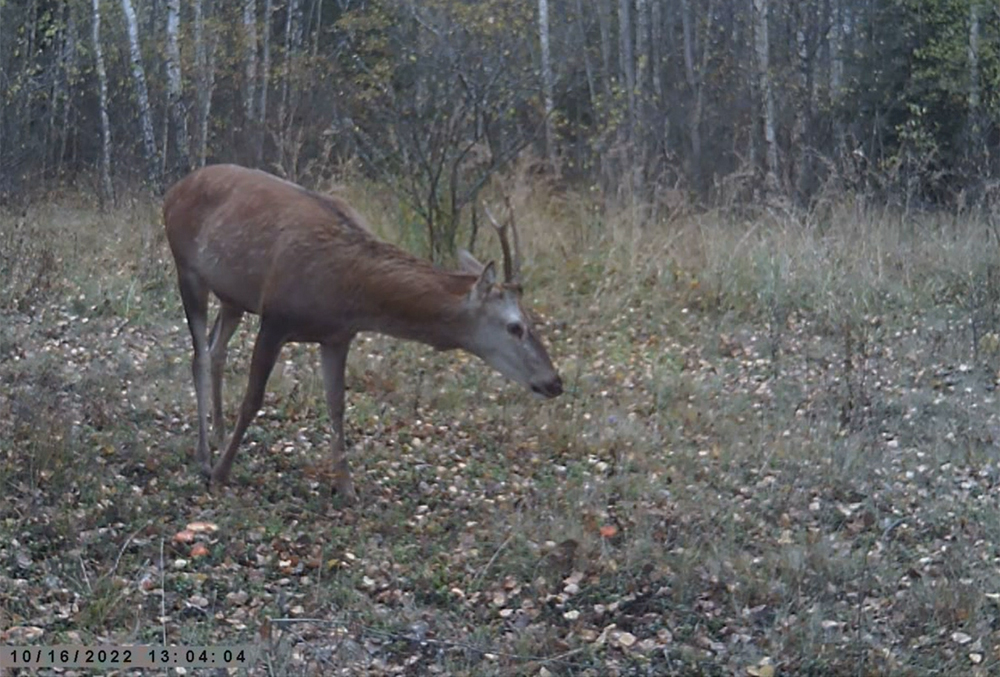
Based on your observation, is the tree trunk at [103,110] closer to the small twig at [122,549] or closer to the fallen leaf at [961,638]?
the small twig at [122,549]

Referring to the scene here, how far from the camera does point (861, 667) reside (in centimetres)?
624

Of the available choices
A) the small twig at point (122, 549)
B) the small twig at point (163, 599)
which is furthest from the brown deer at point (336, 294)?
the small twig at point (163, 599)

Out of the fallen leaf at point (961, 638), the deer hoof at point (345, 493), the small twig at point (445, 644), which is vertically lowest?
the fallen leaf at point (961, 638)

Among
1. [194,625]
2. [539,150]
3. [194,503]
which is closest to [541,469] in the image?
[194,503]

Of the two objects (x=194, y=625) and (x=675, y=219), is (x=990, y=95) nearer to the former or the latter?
(x=675, y=219)

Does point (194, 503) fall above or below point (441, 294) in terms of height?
below

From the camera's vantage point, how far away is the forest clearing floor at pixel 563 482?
6547 millimetres

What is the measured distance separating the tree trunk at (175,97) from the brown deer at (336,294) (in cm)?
806

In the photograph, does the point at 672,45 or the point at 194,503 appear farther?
the point at 672,45

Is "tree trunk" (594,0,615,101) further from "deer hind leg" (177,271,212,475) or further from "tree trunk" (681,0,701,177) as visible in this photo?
"deer hind leg" (177,271,212,475)

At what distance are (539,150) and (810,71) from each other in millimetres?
4270

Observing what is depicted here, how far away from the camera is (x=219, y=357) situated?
30.2ft

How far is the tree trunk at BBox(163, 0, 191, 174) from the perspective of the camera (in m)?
16.5

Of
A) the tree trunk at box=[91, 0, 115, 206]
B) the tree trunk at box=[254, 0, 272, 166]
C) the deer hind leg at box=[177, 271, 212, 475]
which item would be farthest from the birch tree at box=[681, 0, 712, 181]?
the deer hind leg at box=[177, 271, 212, 475]
